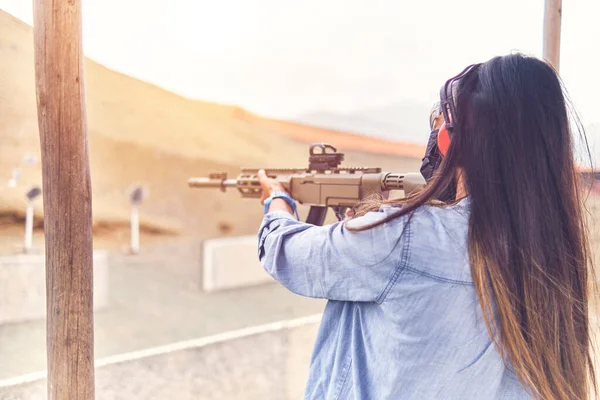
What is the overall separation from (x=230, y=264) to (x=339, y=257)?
2009 millimetres

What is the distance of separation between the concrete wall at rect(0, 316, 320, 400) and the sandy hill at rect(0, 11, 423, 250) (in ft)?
1.90

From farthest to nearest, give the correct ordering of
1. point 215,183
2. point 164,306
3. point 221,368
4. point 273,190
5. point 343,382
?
point 164,306, point 221,368, point 215,183, point 273,190, point 343,382

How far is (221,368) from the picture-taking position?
2199mm

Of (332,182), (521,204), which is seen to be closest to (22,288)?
(332,182)

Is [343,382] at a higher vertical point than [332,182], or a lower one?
lower

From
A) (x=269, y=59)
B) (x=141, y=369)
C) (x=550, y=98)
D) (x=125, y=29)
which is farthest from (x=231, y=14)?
(x=550, y=98)

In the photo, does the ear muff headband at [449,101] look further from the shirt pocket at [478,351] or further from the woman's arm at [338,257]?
the shirt pocket at [478,351]

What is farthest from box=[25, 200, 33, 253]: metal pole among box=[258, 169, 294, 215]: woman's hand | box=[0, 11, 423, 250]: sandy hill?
box=[258, 169, 294, 215]: woman's hand

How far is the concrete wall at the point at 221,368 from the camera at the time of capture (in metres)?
1.97

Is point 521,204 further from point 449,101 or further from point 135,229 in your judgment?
point 135,229

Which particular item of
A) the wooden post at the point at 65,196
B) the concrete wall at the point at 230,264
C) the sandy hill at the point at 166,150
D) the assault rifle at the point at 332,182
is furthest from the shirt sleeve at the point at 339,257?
the concrete wall at the point at 230,264

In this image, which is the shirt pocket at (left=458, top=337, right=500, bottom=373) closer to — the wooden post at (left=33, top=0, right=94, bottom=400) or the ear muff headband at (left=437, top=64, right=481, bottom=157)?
the ear muff headband at (left=437, top=64, right=481, bottom=157)

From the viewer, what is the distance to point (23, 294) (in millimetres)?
1829

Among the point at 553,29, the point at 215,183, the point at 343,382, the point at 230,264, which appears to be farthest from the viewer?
the point at 230,264
